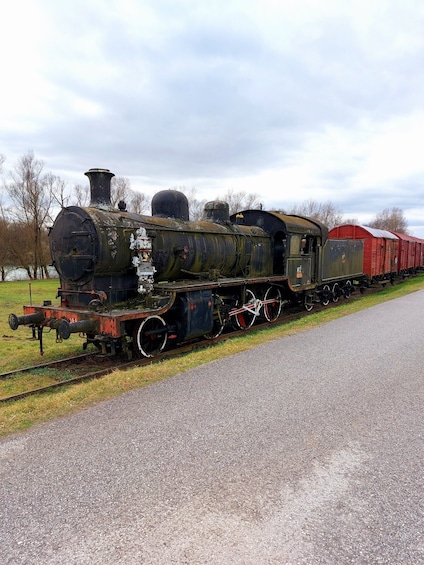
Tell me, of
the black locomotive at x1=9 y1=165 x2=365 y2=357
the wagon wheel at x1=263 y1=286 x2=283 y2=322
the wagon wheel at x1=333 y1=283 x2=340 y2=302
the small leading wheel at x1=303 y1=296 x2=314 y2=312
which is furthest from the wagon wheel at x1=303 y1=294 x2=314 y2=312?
the wagon wheel at x1=333 y1=283 x2=340 y2=302

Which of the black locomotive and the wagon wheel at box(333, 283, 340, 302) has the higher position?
the black locomotive

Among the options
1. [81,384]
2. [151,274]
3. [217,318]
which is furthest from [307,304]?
[81,384]

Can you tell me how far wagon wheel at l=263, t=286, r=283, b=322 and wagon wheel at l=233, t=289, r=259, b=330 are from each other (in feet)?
2.66

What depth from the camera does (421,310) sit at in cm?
1159

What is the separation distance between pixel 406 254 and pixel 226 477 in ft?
85.4

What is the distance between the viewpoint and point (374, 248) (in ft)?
62.2

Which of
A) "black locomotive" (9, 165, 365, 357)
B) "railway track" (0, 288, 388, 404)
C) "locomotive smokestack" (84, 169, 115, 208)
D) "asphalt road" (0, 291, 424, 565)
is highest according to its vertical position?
"locomotive smokestack" (84, 169, 115, 208)

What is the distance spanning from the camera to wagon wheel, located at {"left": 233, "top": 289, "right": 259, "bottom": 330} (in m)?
10.2

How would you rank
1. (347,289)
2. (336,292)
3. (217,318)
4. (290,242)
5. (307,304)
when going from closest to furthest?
1. (217,318)
2. (290,242)
3. (307,304)
4. (336,292)
5. (347,289)

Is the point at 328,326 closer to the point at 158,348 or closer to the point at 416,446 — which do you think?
the point at 158,348

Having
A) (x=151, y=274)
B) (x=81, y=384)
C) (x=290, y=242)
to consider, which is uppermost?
(x=290, y=242)

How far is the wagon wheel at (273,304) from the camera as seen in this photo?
11321mm

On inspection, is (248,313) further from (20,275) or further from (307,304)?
(20,275)

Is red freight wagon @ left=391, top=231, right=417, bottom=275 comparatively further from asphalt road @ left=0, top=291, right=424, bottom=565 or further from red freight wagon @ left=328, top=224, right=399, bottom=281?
asphalt road @ left=0, top=291, right=424, bottom=565
